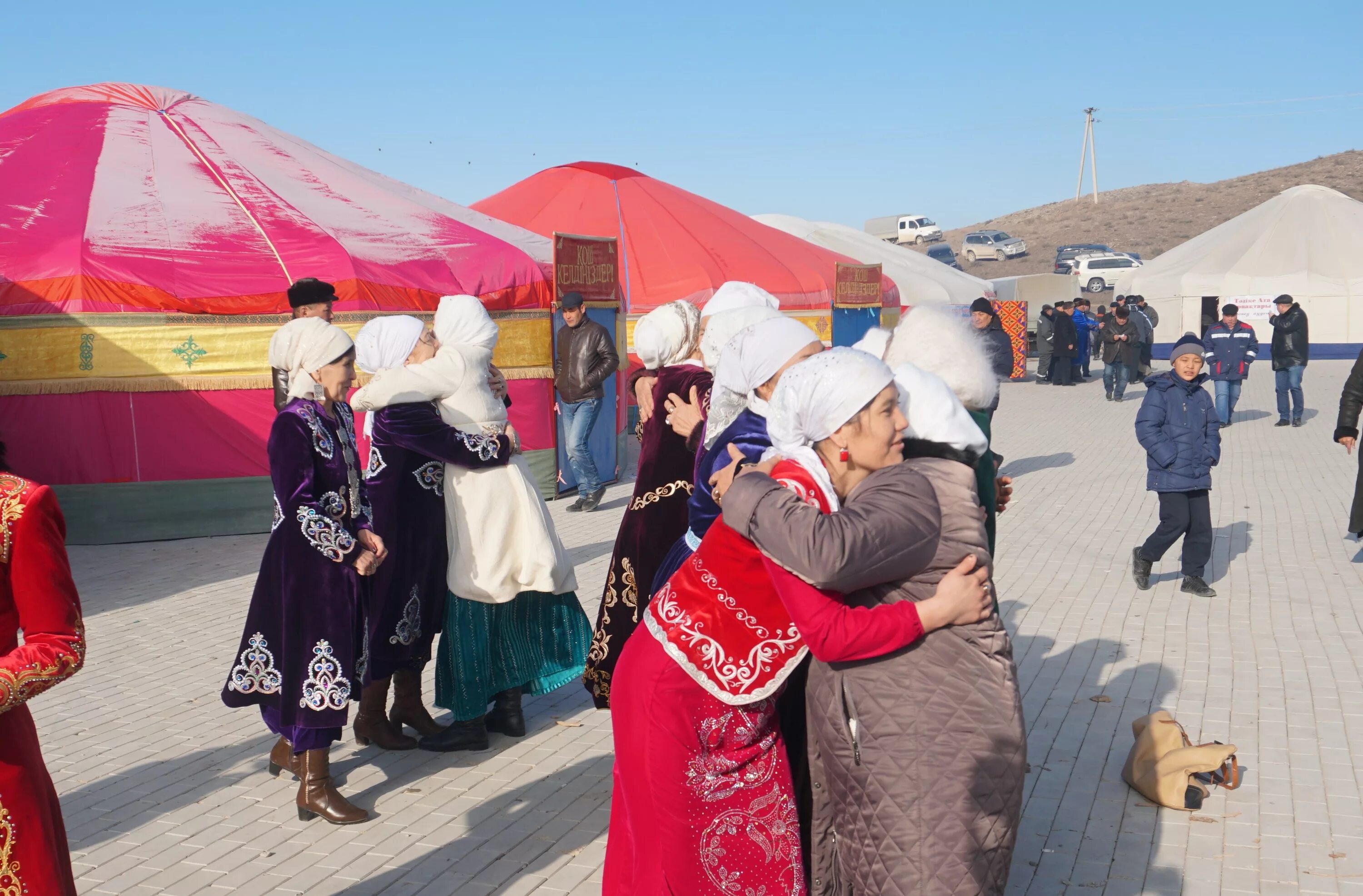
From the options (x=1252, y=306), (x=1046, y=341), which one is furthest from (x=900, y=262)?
(x=1252, y=306)

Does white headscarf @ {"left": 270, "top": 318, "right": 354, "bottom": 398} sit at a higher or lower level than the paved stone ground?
higher

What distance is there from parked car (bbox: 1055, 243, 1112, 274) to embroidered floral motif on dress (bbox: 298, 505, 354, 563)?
43.5 m

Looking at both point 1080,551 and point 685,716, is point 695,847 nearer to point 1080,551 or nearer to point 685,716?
point 685,716

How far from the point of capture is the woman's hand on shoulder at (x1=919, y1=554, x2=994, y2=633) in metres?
2.23

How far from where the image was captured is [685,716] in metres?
2.42

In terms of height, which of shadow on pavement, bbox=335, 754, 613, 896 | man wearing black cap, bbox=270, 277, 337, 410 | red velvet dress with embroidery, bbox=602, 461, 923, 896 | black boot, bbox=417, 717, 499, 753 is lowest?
shadow on pavement, bbox=335, 754, 613, 896

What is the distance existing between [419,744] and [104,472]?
18.7 feet

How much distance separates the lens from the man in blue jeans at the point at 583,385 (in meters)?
10.4

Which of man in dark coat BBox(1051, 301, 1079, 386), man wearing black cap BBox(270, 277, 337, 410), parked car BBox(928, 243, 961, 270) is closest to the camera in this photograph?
man wearing black cap BBox(270, 277, 337, 410)

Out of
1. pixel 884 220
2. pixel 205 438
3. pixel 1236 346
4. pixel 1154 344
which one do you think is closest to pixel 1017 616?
pixel 205 438

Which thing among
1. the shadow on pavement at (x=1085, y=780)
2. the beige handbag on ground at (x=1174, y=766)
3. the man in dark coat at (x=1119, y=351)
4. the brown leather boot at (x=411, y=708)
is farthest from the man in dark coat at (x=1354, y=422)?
the man in dark coat at (x=1119, y=351)

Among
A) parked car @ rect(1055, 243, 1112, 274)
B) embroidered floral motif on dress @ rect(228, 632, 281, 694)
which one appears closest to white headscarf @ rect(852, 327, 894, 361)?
embroidered floral motif on dress @ rect(228, 632, 281, 694)

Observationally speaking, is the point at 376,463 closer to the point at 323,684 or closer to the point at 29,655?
the point at 323,684

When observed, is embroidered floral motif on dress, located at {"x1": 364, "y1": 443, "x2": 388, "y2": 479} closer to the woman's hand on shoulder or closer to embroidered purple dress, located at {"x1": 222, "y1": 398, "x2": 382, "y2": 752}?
embroidered purple dress, located at {"x1": 222, "y1": 398, "x2": 382, "y2": 752}
